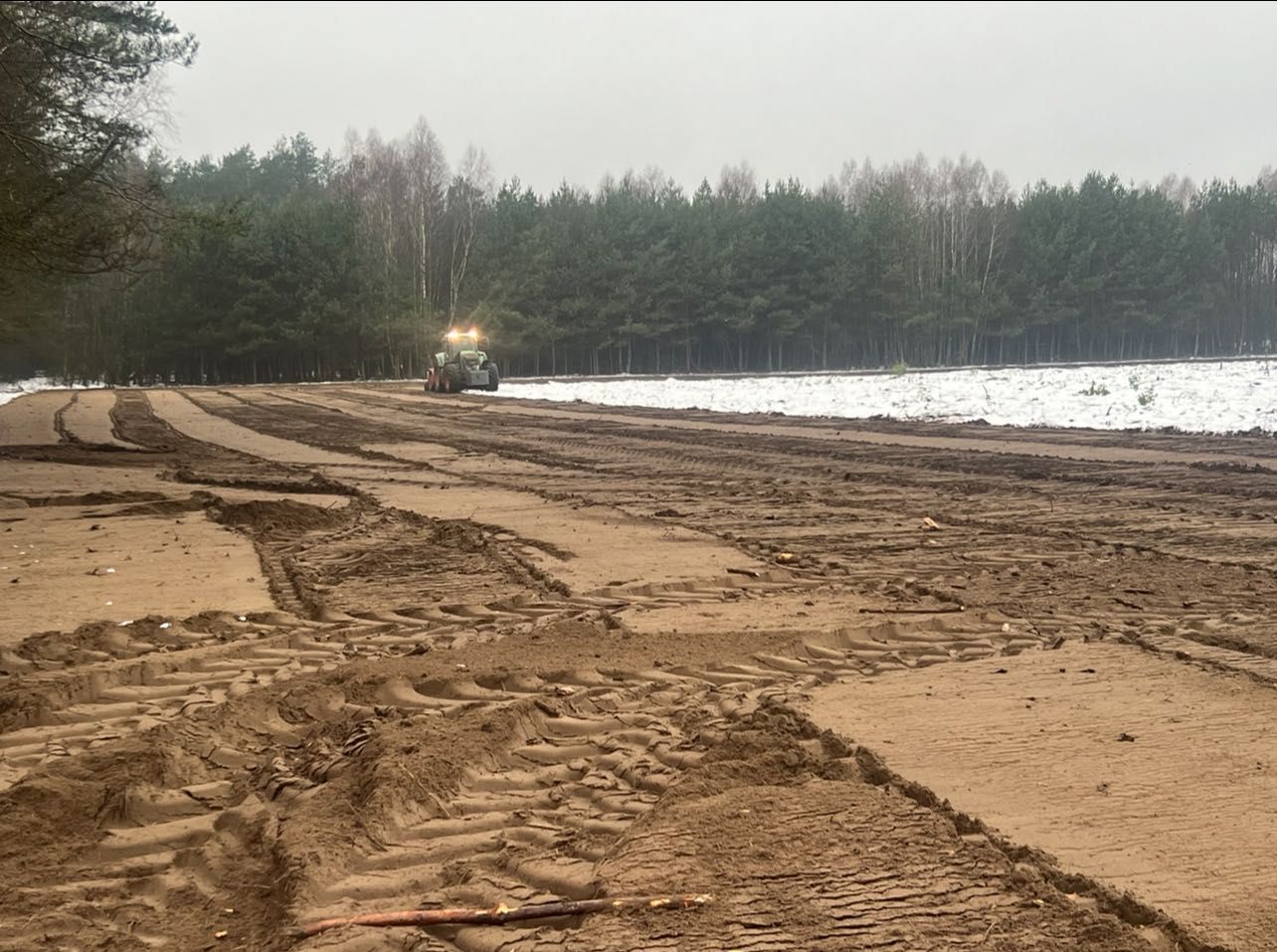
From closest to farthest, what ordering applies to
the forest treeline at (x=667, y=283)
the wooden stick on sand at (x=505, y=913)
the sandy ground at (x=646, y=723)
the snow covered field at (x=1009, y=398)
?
the wooden stick on sand at (x=505, y=913) → the sandy ground at (x=646, y=723) → the snow covered field at (x=1009, y=398) → the forest treeline at (x=667, y=283)

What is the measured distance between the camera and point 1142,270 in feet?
222

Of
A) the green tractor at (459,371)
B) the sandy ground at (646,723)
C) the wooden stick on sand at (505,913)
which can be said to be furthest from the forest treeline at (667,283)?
the wooden stick on sand at (505,913)

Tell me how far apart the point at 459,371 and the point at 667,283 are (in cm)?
2569

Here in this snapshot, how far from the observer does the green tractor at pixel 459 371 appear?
123ft

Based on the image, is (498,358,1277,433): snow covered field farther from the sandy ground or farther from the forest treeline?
the forest treeline

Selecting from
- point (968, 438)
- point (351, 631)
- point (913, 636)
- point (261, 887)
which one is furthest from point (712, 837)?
point (968, 438)

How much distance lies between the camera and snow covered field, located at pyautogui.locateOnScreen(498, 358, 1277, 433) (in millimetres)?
20484

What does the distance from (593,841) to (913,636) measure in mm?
3082

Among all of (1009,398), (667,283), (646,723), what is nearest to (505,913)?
(646,723)

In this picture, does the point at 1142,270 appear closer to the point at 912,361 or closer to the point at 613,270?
the point at 912,361

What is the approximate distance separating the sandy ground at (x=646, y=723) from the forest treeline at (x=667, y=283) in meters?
45.3

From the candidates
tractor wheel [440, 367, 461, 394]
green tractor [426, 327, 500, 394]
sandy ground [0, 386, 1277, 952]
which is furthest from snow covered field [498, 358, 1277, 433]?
sandy ground [0, 386, 1277, 952]

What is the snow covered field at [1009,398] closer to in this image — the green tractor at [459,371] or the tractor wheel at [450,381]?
the green tractor at [459,371]

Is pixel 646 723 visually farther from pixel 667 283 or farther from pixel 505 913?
pixel 667 283
